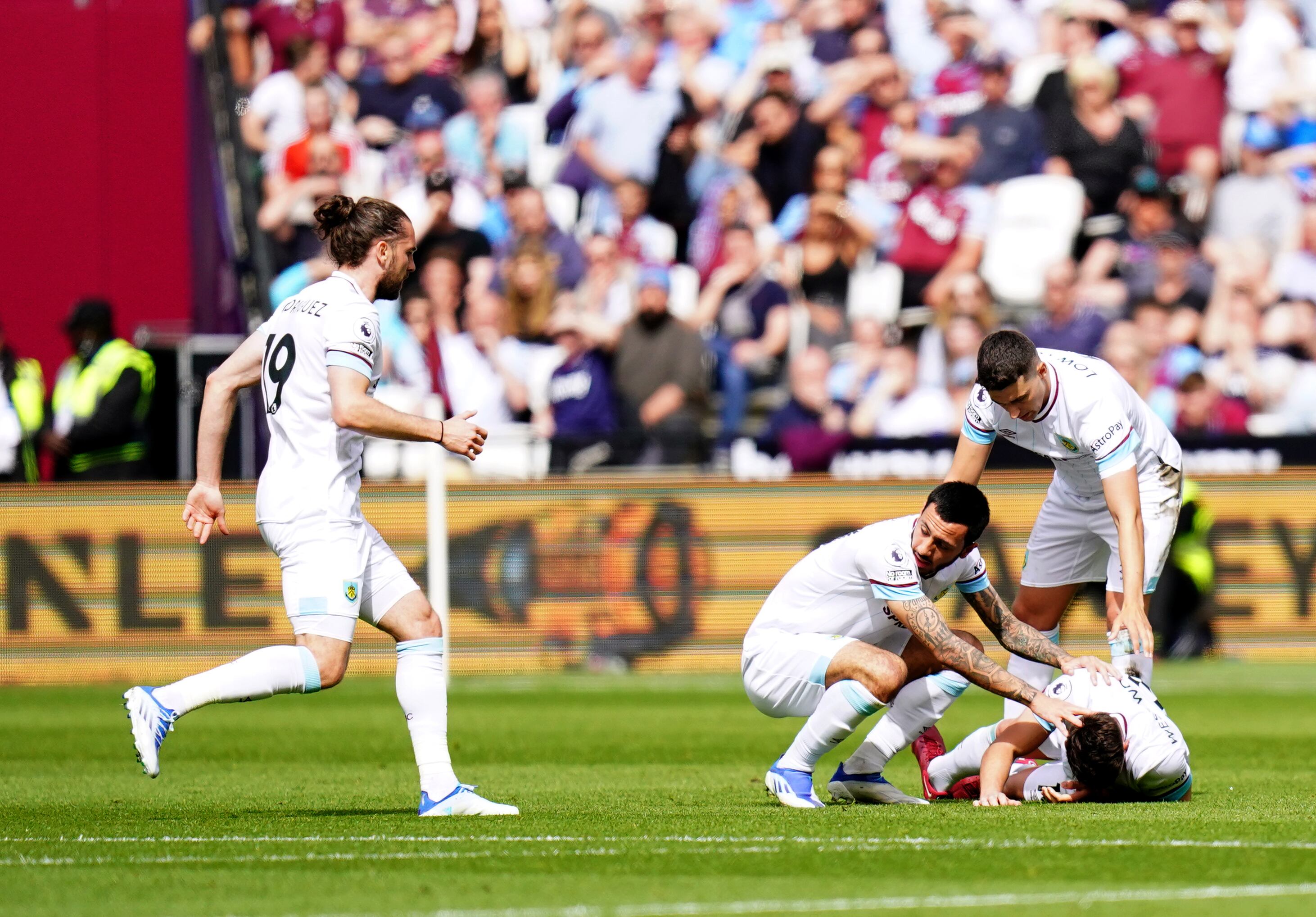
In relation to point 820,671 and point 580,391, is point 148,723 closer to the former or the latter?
point 820,671

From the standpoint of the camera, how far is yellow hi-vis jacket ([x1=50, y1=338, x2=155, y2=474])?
1566cm

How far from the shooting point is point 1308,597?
49.2 ft

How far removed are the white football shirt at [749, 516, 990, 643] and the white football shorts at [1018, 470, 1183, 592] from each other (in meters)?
0.79

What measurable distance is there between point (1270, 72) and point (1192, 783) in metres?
11.9

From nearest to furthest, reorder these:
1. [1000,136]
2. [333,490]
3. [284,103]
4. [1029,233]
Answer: [333,490] < [1029,233] < [1000,136] < [284,103]

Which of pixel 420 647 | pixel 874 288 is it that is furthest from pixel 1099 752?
pixel 874 288

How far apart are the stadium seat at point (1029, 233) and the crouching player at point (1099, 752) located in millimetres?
9982

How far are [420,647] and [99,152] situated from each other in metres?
16.1

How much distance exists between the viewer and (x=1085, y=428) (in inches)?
320

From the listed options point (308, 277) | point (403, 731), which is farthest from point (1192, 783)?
point (308, 277)

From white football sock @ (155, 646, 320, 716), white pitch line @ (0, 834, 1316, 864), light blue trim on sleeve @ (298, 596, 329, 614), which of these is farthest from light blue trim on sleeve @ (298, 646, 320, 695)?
white pitch line @ (0, 834, 1316, 864)

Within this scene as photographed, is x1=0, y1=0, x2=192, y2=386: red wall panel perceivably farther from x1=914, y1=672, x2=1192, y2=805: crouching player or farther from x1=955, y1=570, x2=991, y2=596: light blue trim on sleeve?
x1=914, y1=672, x2=1192, y2=805: crouching player

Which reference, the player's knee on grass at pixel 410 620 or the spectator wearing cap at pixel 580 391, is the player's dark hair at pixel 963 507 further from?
the spectator wearing cap at pixel 580 391

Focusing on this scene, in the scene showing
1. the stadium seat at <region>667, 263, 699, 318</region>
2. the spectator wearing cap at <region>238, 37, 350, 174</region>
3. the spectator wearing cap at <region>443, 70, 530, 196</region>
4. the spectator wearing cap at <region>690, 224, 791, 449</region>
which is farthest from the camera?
the spectator wearing cap at <region>238, 37, 350, 174</region>
